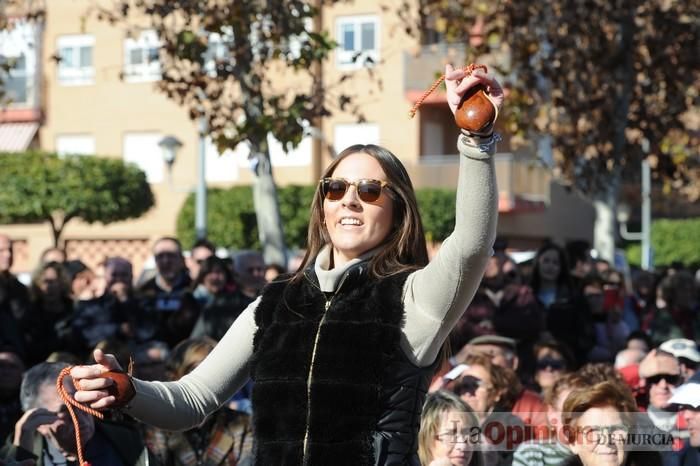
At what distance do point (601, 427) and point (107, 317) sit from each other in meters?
4.58

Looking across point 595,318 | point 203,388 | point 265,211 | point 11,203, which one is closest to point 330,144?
point 11,203

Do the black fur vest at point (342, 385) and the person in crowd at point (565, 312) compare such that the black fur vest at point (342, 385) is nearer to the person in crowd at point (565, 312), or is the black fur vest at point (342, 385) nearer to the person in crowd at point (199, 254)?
the person in crowd at point (565, 312)

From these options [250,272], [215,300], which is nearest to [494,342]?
[215,300]

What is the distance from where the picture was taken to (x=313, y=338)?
11.1ft

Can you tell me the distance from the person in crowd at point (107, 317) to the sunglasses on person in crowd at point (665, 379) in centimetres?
362

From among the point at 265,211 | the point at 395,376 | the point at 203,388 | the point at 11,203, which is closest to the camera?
the point at 395,376

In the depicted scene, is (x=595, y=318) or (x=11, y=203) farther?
(x=11, y=203)

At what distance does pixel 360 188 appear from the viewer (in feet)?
11.2

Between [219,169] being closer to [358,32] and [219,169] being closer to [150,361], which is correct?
[358,32]

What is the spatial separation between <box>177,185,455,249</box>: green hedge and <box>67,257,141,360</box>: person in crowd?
65.7 ft

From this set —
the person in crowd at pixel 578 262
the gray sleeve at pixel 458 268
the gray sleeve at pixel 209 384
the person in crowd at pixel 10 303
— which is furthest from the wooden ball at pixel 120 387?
the person in crowd at pixel 578 262

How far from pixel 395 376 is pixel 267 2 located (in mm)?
7776

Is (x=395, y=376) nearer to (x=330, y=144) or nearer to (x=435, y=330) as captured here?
(x=435, y=330)

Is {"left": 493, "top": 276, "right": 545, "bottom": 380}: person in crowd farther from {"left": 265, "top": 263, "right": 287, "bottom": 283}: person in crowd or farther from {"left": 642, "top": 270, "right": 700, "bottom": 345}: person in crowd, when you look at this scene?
{"left": 265, "top": 263, "right": 287, "bottom": 283}: person in crowd
